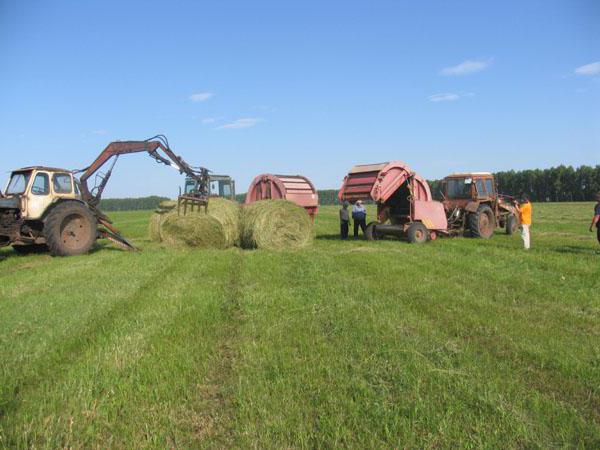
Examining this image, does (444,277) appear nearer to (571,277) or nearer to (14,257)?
(571,277)

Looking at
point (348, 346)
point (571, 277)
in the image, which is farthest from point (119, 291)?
point (571, 277)

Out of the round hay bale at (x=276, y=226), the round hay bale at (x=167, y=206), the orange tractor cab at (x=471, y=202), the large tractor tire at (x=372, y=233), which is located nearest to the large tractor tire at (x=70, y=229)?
the round hay bale at (x=167, y=206)

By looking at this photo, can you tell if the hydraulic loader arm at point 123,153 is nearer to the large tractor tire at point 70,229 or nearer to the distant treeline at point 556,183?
the large tractor tire at point 70,229

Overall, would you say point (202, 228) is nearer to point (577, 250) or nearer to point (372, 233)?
point (372, 233)

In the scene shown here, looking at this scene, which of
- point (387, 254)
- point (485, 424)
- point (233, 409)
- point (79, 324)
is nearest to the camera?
point (485, 424)

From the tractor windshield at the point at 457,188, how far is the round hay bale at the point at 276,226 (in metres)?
6.12

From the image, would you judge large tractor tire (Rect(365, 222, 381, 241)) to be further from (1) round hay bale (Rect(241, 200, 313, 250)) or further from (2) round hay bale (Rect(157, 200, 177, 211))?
(2) round hay bale (Rect(157, 200, 177, 211))

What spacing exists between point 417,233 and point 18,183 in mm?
10881

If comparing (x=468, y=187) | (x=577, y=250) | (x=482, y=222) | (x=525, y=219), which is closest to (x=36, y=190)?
(x=525, y=219)

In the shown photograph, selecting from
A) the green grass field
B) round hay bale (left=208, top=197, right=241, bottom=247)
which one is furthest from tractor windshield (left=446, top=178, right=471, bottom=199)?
the green grass field

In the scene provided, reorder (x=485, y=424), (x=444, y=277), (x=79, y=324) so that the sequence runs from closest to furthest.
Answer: (x=485, y=424) → (x=79, y=324) → (x=444, y=277)

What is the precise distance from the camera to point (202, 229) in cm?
1266

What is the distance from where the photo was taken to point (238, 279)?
827cm

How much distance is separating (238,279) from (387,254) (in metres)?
4.19
